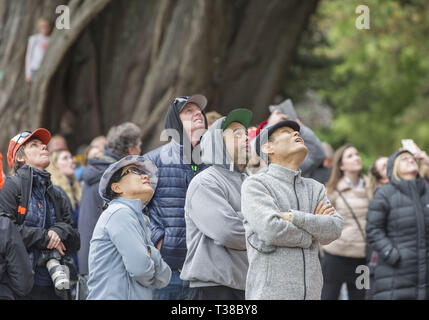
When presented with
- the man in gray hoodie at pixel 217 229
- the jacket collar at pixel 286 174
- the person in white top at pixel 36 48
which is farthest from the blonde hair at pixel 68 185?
the person in white top at pixel 36 48

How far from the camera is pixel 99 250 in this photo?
4.77m

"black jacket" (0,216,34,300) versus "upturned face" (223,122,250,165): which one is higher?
"upturned face" (223,122,250,165)

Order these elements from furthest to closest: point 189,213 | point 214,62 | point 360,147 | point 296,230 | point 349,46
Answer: point 360,147 < point 349,46 < point 214,62 < point 189,213 < point 296,230

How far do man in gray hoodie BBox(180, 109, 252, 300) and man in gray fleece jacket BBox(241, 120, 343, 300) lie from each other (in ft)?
1.16

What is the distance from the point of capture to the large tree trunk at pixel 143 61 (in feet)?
37.6

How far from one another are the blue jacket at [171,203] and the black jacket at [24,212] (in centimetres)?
68

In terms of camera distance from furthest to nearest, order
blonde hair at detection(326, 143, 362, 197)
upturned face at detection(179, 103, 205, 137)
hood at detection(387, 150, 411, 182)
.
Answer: blonde hair at detection(326, 143, 362, 197)
hood at detection(387, 150, 411, 182)
upturned face at detection(179, 103, 205, 137)

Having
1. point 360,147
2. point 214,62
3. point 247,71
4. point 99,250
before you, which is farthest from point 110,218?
point 360,147

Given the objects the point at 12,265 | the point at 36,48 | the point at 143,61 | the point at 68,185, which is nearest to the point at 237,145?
the point at 12,265

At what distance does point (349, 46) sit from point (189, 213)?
19944 millimetres

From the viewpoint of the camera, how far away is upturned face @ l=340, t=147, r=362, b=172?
28.8ft

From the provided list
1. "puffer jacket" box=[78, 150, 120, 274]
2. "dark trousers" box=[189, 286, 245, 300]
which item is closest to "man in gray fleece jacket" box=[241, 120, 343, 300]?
"dark trousers" box=[189, 286, 245, 300]

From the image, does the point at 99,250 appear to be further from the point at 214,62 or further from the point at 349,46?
the point at 349,46

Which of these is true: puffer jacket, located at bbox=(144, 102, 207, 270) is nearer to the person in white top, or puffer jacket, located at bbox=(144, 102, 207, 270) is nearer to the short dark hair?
the short dark hair
